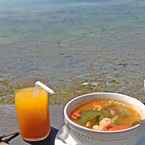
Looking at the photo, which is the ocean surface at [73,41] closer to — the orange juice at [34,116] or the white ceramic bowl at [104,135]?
the orange juice at [34,116]

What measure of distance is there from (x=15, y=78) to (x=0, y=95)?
525 millimetres

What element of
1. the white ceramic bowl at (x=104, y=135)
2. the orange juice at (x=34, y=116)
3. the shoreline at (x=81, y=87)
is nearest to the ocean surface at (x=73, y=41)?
the shoreline at (x=81, y=87)

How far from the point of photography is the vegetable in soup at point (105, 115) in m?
0.85

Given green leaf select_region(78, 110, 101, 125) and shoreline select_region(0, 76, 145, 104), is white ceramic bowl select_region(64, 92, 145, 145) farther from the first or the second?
shoreline select_region(0, 76, 145, 104)

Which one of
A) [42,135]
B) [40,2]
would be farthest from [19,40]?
[42,135]

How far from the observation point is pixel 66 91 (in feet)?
9.68

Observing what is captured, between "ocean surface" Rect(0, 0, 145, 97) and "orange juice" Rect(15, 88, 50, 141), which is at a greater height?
"orange juice" Rect(15, 88, 50, 141)

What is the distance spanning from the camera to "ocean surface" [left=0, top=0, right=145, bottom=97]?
11.6ft

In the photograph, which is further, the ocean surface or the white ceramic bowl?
the ocean surface

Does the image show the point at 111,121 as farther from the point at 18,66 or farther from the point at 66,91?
the point at 18,66

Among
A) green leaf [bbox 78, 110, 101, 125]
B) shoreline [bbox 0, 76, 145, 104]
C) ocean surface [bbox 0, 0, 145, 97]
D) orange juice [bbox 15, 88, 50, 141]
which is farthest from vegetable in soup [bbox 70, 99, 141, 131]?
ocean surface [bbox 0, 0, 145, 97]

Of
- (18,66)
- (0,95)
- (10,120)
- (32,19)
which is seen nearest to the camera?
(10,120)

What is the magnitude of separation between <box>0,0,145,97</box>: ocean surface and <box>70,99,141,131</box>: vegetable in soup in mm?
2079

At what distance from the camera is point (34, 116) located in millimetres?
996
